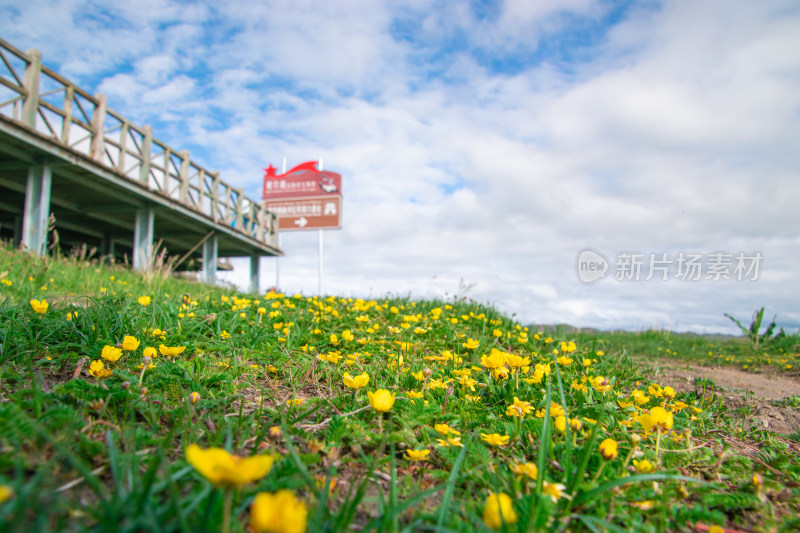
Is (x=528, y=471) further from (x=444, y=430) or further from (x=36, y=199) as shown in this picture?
(x=36, y=199)

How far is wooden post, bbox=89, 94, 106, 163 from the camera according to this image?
945cm

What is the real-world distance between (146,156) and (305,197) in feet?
38.8

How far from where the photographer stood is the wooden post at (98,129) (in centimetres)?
945

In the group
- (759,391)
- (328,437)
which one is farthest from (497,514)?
(759,391)

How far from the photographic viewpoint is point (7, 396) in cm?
175

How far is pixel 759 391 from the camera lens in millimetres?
4008

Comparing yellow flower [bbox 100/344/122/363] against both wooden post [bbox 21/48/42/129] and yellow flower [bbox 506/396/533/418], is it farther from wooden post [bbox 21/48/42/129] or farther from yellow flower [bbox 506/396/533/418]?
wooden post [bbox 21/48/42/129]

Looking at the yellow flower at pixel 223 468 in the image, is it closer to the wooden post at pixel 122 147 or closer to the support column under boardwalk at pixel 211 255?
the wooden post at pixel 122 147

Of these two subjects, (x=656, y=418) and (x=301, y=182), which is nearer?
(x=656, y=418)

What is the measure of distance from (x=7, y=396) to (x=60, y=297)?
8.79 feet

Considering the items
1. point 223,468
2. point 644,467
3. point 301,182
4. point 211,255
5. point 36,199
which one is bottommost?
point 644,467

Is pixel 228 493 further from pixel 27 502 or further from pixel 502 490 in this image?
pixel 502 490

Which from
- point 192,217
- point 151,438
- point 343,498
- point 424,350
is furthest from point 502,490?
point 192,217

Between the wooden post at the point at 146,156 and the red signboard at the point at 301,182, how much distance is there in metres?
11.7
